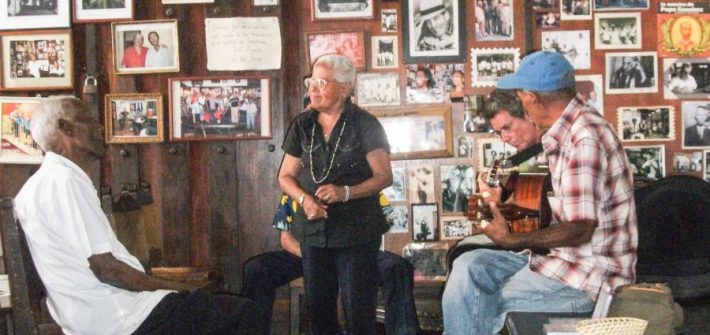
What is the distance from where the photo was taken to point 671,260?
11.0ft

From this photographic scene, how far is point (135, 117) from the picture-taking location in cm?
406

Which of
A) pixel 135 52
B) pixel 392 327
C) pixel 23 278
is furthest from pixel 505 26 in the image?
pixel 23 278

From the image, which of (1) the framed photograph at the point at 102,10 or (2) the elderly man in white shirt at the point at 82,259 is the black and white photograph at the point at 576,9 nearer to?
(1) the framed photograph at the point at 102,10

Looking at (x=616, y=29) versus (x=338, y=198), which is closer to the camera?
(x=338, y=198)

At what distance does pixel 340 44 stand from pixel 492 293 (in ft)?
5.93

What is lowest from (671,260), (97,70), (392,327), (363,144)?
(392,327)

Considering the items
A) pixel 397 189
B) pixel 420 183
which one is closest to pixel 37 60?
pixel 397 189

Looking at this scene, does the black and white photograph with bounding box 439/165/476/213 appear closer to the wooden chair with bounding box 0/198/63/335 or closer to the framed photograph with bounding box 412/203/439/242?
the framed photograph with bounding box 412/203/439/242

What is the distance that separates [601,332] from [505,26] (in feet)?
7.67

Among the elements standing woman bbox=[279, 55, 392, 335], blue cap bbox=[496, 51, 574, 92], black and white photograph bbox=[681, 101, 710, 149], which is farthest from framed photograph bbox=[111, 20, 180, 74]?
black and white photograph bbox=[681, 101, 710, 149]

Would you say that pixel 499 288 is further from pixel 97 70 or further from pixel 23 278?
pixel 97 70

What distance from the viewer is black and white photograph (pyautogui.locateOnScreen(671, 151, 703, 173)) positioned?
3973 mm

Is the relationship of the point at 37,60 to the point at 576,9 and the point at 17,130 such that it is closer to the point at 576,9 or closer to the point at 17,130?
the point at 17,130

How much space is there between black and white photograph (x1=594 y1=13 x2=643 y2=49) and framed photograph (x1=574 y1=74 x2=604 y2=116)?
163mm
